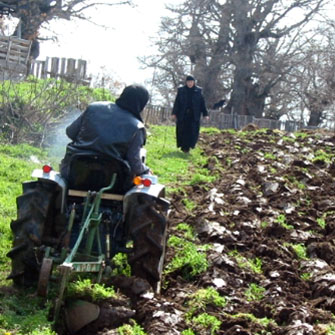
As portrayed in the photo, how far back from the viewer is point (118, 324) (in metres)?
4.94

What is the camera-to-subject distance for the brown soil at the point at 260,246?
17.1 feet

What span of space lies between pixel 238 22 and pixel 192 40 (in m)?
2.58

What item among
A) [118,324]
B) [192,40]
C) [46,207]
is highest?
[192,40]

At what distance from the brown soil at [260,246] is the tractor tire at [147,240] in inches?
9.9

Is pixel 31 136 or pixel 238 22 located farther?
pixel 238 22

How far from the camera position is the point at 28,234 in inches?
224

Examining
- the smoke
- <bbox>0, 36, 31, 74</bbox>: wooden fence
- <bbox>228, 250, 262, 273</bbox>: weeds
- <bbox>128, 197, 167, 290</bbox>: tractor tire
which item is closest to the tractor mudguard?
<bbox>128, 197, 167, 290</bbox>: tractor tire

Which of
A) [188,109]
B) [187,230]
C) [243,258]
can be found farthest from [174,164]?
[243,258]

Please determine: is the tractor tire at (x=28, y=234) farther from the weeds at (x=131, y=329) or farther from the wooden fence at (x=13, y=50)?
the wooden fence at (x=13, y=50)

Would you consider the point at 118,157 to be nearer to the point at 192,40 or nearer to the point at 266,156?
the point at 266,156

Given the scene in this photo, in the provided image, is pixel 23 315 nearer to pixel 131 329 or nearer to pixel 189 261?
pixel 131 329

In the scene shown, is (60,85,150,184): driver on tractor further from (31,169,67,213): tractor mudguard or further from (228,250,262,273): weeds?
(228,250,262,273): weeds

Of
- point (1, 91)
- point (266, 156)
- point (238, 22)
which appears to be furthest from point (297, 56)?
point (1, 91)

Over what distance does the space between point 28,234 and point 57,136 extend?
28.5 feet
